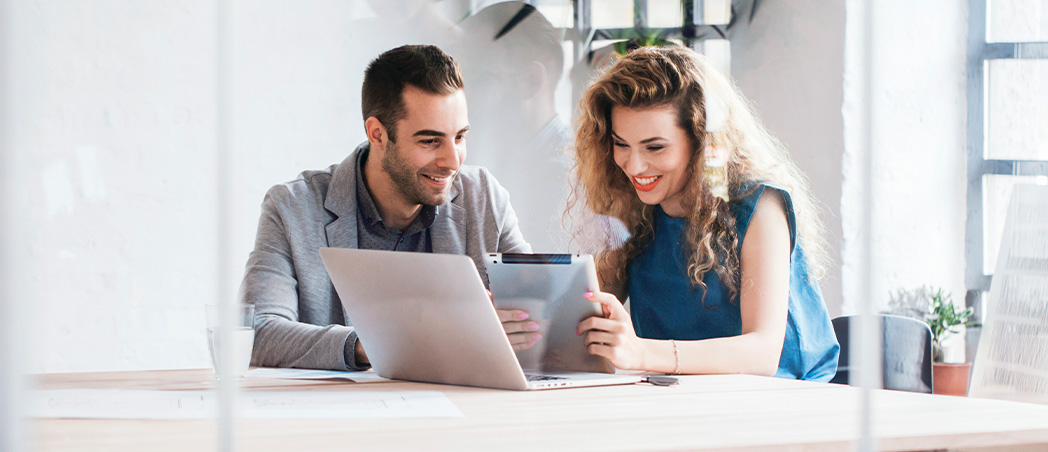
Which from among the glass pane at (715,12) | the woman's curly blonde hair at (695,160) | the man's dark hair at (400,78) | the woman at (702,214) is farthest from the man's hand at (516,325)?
the glass pane at (715,12)

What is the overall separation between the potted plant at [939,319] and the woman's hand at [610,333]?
0.48m

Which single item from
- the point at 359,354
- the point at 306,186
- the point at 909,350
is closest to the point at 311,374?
Result: the point at 359,354

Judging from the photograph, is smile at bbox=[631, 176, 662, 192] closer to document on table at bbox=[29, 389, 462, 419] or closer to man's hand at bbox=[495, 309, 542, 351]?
man's hand at bbox=[495, 309, 542, 351]

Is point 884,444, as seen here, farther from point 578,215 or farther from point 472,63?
point 472,63

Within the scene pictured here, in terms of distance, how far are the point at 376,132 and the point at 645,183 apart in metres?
0.66

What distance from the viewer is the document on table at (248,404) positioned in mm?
905

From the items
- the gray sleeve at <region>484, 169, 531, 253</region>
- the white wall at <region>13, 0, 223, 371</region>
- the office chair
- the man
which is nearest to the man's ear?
the man

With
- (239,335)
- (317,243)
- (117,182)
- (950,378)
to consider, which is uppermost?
(117,182)

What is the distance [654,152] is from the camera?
1650 millimetres

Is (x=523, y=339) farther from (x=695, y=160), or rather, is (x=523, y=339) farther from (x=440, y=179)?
(x=440, y=179)

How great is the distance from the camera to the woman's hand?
1216 mm

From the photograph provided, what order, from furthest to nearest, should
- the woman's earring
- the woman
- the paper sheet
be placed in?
1. the woman's earring
2. the woman
3. the paper sheet

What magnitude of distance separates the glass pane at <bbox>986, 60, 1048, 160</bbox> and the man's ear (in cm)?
121

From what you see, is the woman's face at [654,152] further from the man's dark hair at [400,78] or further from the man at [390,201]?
the man's dark hair at [400,78]
